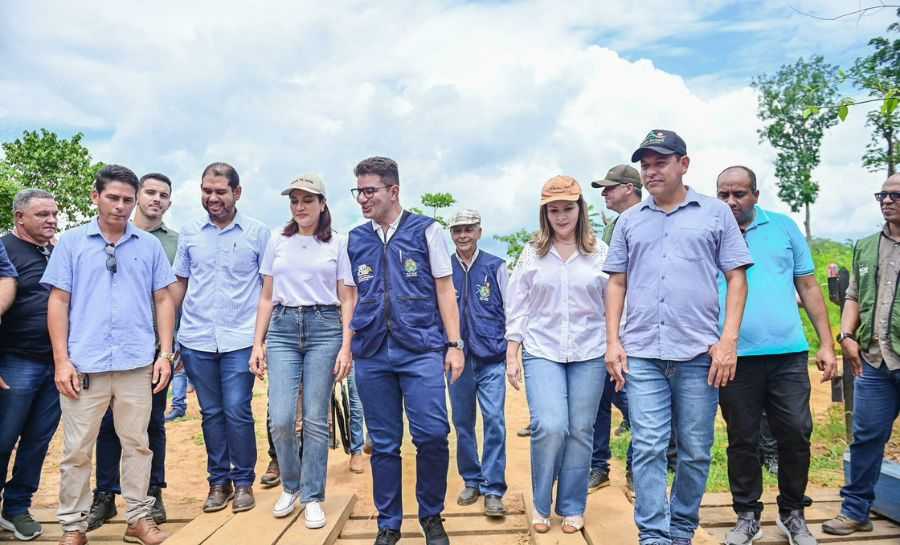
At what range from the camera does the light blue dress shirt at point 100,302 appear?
4.29 metres

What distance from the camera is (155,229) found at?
17.8ft

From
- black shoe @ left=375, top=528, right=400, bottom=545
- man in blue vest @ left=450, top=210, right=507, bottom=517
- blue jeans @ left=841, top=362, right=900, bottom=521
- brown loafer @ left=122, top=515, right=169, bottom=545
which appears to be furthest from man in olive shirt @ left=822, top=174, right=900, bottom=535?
brown loafer @ left=122, top=515, right=169, bottom=545

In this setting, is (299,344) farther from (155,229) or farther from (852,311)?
(852,311)

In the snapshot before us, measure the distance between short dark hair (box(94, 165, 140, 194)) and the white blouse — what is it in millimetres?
2472

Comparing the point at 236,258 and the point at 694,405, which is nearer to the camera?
the point at 694,405

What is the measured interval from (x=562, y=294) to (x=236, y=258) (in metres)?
2.20

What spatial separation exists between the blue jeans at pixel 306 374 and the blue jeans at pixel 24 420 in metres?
1.49

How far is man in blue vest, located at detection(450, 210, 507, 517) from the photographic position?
5.03 metres

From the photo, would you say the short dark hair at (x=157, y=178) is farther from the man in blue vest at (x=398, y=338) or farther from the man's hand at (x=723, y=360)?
the man's hand at (x=723, y=360)

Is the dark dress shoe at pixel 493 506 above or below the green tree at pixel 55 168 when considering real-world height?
below

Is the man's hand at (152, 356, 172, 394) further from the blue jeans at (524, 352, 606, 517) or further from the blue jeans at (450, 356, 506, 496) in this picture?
the blue jeans at (524, 352, 606, 517)

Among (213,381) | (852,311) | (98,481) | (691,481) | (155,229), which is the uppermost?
(155,229)

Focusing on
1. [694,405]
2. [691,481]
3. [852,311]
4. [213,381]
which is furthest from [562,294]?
[213,381]

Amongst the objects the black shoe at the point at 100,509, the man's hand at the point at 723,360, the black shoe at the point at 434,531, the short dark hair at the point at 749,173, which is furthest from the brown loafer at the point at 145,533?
the short dark hair at the point at 749,173
